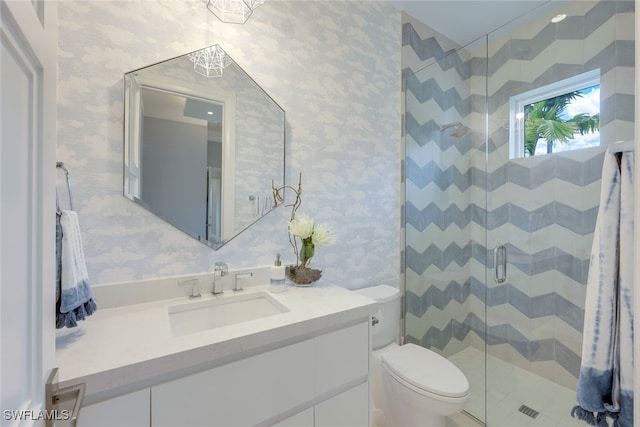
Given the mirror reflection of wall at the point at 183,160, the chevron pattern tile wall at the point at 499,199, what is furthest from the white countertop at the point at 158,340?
the chevron pattern tile wall at the point at 499,199

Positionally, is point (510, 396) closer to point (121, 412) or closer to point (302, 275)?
point (302, 275)

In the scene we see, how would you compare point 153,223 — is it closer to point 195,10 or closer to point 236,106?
point 236,106

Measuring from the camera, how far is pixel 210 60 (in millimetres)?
1382

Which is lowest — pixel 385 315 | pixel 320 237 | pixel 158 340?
pixel 385 315

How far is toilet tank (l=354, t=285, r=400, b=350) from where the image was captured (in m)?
1.68

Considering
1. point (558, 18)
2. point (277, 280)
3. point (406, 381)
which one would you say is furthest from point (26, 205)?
point (558, 18)

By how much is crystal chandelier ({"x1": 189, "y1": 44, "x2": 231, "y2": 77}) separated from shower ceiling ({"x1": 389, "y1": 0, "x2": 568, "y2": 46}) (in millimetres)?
1355

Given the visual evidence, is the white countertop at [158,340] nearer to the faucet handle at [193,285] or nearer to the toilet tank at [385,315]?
the faucet handle at [193,285]

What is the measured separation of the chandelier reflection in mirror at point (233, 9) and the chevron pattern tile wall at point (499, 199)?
124 centimetres

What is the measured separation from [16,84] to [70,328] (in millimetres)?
835

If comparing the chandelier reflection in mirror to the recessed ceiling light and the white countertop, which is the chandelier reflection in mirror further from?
the recessed ceiling light

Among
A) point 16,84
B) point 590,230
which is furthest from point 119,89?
point 590,230

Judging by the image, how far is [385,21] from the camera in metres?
2.01

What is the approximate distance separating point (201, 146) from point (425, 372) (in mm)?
1601
